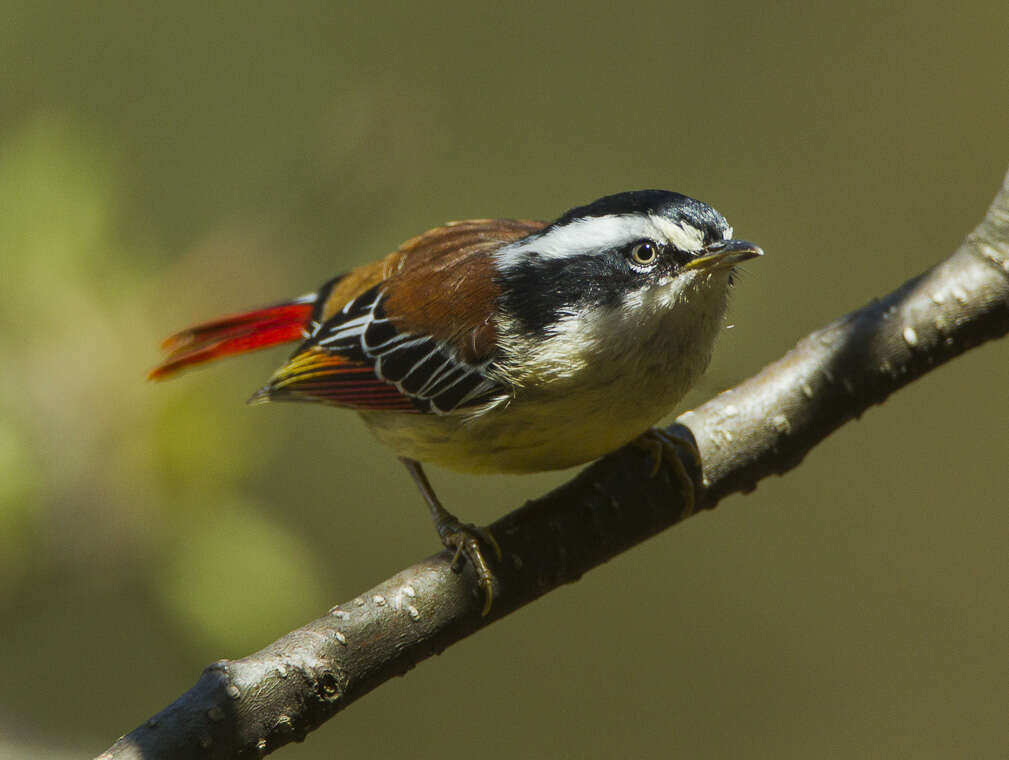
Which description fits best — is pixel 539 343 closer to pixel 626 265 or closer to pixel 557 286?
pixel 557 286

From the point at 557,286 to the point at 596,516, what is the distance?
0.58m

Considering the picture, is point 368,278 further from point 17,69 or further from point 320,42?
point 320,42

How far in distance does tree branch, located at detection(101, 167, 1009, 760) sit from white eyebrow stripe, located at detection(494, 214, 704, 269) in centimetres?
59

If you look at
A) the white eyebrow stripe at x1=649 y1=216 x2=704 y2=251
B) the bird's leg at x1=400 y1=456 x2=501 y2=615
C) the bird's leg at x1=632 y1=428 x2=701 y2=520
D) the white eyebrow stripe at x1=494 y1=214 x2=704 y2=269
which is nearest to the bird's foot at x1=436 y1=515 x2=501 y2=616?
the bird's leg at x1=400 y1=456 x2=501 y2=615

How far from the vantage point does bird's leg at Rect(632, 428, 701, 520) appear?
2861 millimetres

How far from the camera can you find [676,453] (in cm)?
290

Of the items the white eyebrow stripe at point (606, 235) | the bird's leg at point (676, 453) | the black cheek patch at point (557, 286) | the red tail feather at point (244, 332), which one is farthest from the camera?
the red tail feather at point (244, 332)

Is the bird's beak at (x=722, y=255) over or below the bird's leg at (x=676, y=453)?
over

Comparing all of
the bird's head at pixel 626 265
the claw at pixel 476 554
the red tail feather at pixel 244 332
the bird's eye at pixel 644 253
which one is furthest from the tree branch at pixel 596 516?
the red tail feather at pixel 244 332

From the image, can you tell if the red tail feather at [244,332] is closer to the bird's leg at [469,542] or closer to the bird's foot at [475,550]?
the bird's leg at [469,542]

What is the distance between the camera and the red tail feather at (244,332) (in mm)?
3338

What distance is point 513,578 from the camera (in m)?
2.58

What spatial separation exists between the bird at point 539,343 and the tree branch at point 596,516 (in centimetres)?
8

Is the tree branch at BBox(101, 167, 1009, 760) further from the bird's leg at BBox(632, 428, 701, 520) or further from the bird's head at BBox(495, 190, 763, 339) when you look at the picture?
the bird's head at BBox(495, 190, 763, 339)
